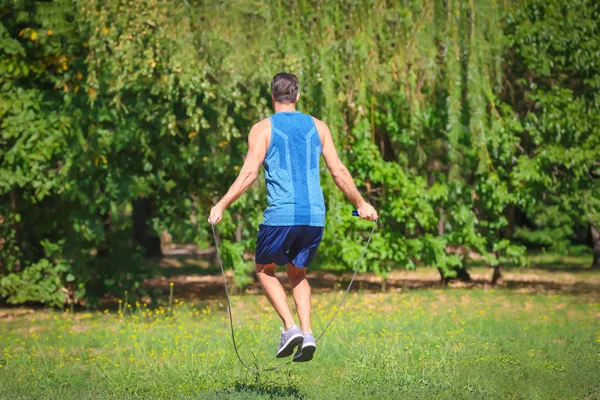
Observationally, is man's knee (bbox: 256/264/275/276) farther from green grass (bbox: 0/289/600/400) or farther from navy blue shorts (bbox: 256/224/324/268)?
green grass (bbox: 0/289/600/400)

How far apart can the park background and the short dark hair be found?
9.08 feet

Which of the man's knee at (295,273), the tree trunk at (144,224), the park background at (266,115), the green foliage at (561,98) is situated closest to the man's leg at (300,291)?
the man's knee at (295,273)

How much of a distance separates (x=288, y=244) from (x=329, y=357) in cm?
217

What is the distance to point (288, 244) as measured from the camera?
19.8ft

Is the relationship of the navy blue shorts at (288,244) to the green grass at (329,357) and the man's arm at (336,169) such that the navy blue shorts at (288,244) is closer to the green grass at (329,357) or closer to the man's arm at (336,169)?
the man's arm at (336,169)

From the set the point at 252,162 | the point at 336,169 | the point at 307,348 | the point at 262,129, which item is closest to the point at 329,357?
the point at 307,348

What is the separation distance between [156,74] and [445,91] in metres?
3.96

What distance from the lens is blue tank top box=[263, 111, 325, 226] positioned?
594 cm

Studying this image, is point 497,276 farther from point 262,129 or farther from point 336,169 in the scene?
point 262,129

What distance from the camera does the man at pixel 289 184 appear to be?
5.93 metres

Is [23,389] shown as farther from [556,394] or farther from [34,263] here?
[34,263]

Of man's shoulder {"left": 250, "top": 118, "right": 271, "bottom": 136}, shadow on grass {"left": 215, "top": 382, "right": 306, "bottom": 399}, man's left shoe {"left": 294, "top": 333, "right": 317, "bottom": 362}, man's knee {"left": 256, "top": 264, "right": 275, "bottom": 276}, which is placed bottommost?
shadow on grass {"left": 215, "top": 382, "right": 306, "bottom": 399}

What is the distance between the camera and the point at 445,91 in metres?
12.7

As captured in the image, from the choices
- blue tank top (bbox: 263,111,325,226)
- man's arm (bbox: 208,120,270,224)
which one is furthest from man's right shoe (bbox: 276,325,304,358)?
man's arm (bbox: 208,120,270,224)
